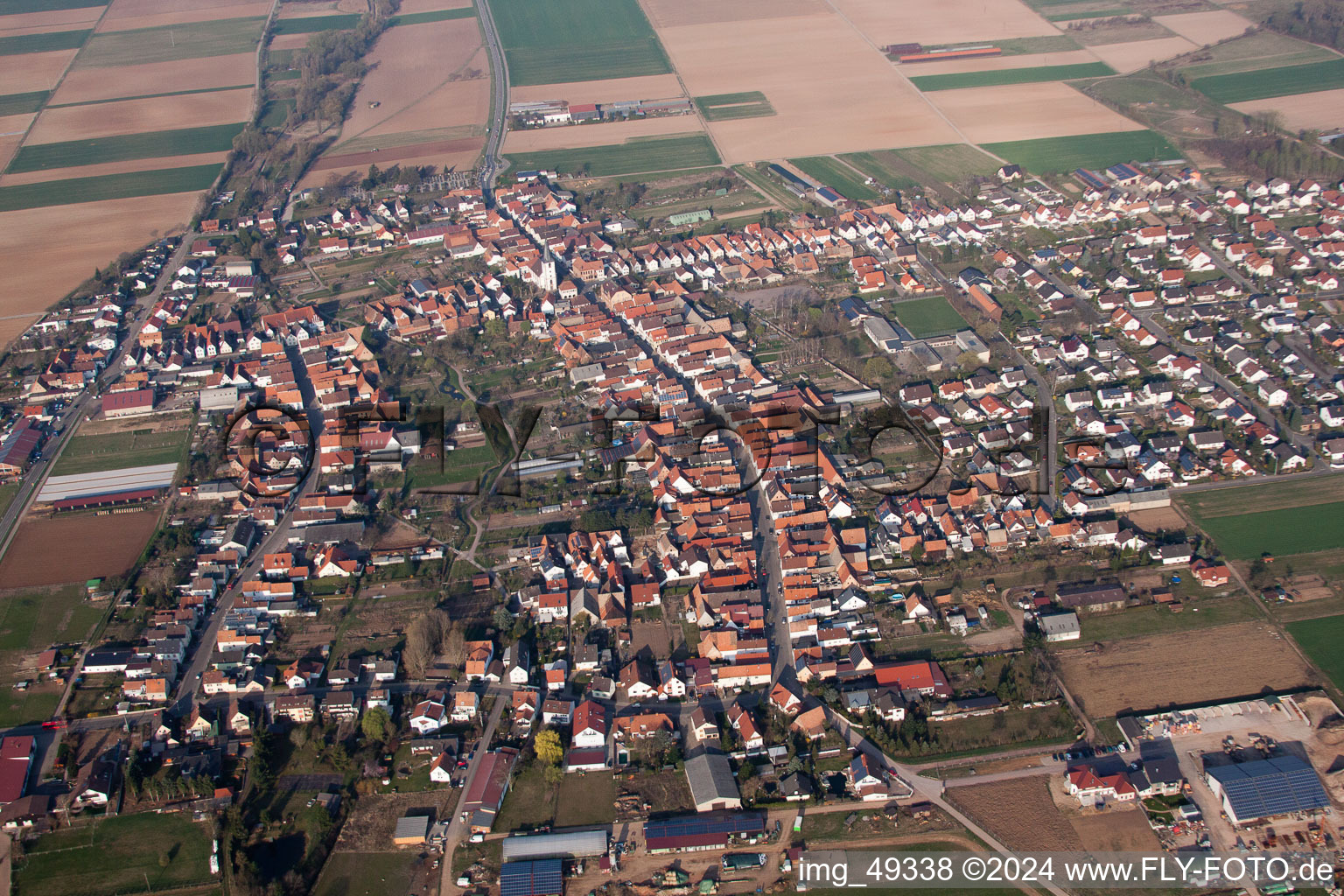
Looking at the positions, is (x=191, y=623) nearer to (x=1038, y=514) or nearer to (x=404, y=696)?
(x=404, y=696)

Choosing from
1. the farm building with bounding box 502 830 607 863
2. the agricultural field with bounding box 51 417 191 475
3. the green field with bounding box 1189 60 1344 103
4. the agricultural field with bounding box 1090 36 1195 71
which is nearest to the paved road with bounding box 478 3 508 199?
the agricultural field with bounding box 51 417 191 475

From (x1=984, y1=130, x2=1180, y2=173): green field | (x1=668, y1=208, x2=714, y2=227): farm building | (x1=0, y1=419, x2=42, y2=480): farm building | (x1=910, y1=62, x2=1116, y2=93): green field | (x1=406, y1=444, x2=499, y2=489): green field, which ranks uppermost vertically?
(x1=910, y1=62, x2=1116, y2=93): green field

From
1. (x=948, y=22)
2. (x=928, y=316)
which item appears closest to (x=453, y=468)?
(x=928, y=316)

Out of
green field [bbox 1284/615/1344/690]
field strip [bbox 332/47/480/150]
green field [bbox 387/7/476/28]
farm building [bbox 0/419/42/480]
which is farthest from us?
green field [bbox 387/7/476/28]

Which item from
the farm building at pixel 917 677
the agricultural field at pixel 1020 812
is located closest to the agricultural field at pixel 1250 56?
the farm building at pixel 917 677

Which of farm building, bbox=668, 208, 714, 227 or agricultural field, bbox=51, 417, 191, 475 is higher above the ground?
farm building, bbox=668, 208, 714, 227

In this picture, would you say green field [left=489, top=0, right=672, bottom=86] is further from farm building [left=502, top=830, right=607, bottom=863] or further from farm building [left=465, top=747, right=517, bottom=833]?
farm building [left=502, top=830, right=607, bottom=863]

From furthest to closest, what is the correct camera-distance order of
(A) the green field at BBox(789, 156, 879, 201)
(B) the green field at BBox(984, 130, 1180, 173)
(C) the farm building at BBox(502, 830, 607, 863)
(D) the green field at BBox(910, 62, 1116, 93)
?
1. (D) the green field at BBox(910, 62, 1116, 93)
2. (B) the green field at BBox(984, 130, 1180, 173)
3. (A) the green field at BBox(789, 156, 879, 201)
4. (C) the farm building at BBox(502, 830, 607, 863)
